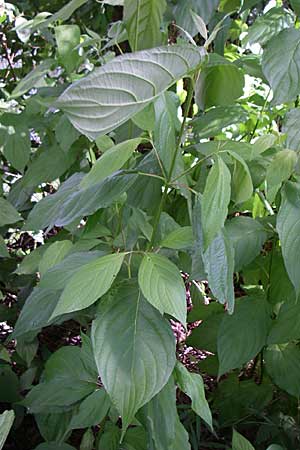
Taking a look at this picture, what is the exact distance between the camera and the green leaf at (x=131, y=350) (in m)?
0.74

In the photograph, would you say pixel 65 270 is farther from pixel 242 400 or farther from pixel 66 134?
pixel 242 400

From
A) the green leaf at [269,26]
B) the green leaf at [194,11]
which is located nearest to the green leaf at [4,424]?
the green leaf at [194,11]

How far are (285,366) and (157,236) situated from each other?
0.45m

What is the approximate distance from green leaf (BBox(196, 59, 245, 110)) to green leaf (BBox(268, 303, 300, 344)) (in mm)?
373

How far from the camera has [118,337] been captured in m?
0.77

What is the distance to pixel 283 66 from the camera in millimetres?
941

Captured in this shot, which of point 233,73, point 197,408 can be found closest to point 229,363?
point 197,408

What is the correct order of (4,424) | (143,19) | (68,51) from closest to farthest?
(4,424), (143,19), (68,51)

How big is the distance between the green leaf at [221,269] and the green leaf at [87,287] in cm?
12

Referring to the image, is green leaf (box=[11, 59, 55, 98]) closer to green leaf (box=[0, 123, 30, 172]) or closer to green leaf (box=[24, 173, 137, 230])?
green leaf (box=[0, 123, 30, 172])

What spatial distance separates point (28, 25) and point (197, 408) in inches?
38.4

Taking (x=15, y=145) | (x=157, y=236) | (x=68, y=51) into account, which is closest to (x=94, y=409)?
(x=157, y=236)

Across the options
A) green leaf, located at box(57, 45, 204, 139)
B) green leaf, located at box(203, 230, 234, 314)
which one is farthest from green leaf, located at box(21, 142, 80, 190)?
green leaf, located at box(57, 45, 204, 139)

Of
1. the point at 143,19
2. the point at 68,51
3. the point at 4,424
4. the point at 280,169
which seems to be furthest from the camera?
the point at 68,51
